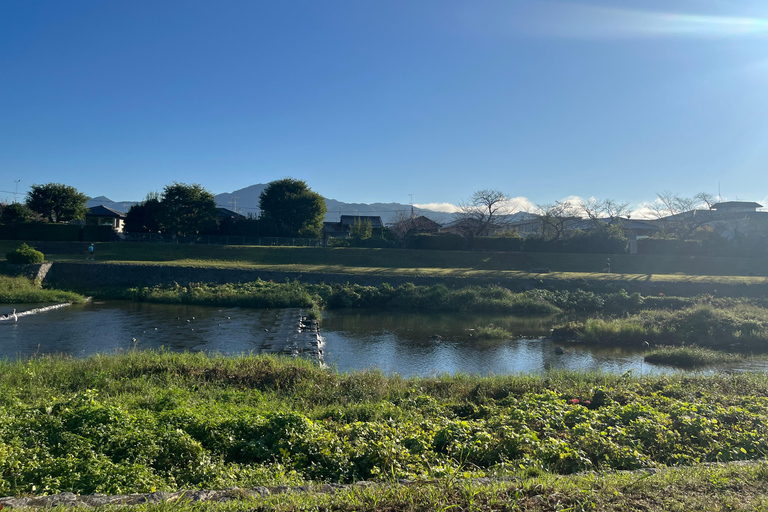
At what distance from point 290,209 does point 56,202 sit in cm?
2290

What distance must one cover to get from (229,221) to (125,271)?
16.8 metres

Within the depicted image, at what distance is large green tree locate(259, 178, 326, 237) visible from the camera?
152ft

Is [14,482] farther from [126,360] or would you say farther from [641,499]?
[126,360]

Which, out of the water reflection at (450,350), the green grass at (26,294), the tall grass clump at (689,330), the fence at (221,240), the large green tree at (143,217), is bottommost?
the water reflection at (450,350)

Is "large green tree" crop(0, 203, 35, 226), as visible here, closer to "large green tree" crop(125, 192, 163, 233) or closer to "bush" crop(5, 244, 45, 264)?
"large green tree" crop(125, 192, 163, 233)

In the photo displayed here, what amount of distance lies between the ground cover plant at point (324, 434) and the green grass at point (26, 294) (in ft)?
60.0

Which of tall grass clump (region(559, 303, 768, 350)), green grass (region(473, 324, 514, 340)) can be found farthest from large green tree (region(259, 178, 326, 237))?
tall grass clump (region(559, 303, 768, 350))

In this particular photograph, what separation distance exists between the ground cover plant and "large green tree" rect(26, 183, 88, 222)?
45.8 meters

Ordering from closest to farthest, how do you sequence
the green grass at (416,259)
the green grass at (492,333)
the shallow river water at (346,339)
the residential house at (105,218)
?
the shallow river water at (346,339)
the green grass at (492,333)
the green grass at (416,259)
the residential house at (105,218)

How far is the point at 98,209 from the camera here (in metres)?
57.5

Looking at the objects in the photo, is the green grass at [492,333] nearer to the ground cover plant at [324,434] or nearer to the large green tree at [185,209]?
the ground cover plant at [324,434]

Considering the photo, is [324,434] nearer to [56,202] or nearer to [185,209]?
[185,209]

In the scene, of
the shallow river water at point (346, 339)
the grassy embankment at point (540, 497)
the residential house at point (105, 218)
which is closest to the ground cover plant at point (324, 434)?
the grassy embankment at point (540, 497)

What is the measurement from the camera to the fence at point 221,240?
137ft
